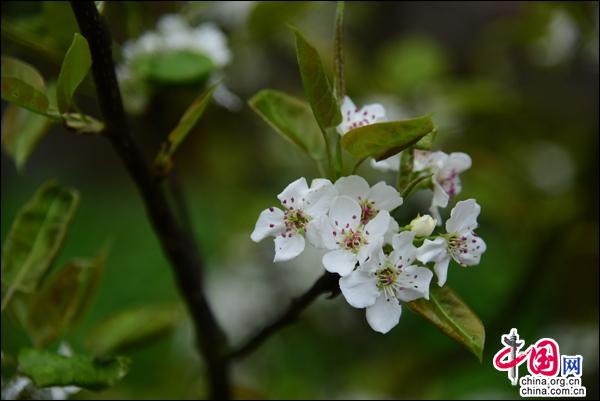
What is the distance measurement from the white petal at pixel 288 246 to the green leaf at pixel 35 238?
0.26m

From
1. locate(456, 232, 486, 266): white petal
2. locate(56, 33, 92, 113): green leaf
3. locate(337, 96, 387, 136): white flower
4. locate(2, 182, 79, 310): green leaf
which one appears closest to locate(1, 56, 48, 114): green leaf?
locate(56, 33, 92, 113): green leaf

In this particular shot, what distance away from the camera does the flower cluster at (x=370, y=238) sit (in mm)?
578

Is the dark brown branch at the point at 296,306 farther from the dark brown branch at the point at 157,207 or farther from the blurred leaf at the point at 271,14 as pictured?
the blurred leaf at the point at 271,14

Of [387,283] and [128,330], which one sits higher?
[387,283]

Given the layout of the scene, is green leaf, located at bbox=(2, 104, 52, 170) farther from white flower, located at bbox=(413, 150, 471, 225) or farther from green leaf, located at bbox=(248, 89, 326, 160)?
white flower, located at bbox=(413, 150, 471, 225)

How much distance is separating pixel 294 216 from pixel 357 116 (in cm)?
12

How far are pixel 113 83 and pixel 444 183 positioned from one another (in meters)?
0.29

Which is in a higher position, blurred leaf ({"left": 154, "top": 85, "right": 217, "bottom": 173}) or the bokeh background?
blurred leaf ({"left": 154, "top": 85, "right": 217, "bottom": 173})

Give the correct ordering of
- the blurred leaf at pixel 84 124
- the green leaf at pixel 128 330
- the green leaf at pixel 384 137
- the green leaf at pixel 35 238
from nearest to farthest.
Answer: the green leaf at pixel 384 137, the blurred leaf at pixel 84 124, the green leaf at pixel 35 238, the green leaf at pixel 128 330

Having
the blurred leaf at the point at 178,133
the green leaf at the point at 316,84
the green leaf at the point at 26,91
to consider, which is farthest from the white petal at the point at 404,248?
the green leaf at the point at 26,91

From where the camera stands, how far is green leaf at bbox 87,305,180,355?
0.89m

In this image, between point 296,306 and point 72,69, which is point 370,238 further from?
point 72,69

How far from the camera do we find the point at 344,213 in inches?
23.3

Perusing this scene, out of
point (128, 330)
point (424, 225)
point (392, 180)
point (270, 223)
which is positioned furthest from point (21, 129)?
point (392, 180)
